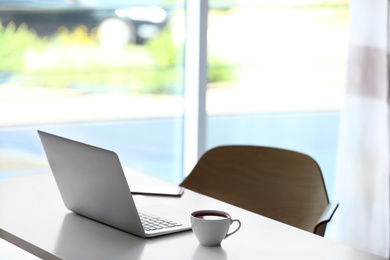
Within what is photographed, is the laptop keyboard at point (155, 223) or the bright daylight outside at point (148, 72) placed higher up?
the bright daylight outside at point (148, 72)

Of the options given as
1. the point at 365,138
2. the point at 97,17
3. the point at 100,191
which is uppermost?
the point at 97,17

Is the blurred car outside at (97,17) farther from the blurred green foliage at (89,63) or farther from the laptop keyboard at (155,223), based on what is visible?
the laptop keyboard at (155,223)

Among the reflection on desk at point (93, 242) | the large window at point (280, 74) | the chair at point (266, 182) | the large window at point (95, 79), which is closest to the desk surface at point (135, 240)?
the reflection on desk at point (93, 242)

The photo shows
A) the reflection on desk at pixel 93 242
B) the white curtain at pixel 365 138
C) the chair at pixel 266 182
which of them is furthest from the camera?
the white curtain at pixel 365 138

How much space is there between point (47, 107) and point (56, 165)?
1161 mm

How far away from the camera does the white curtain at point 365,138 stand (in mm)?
3309

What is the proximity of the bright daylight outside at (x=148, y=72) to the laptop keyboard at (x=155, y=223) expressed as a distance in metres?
1.28

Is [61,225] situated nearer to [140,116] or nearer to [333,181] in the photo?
[140,116]

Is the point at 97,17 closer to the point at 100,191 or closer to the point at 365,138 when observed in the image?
the point at 365,138

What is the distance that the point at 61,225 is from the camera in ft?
6.04

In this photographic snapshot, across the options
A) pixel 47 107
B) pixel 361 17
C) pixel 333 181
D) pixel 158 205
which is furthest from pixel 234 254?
pixel 333 181

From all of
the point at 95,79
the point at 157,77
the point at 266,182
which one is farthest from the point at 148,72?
the point at 266,182

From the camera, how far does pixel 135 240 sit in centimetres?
172

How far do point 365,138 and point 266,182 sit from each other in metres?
1.05
